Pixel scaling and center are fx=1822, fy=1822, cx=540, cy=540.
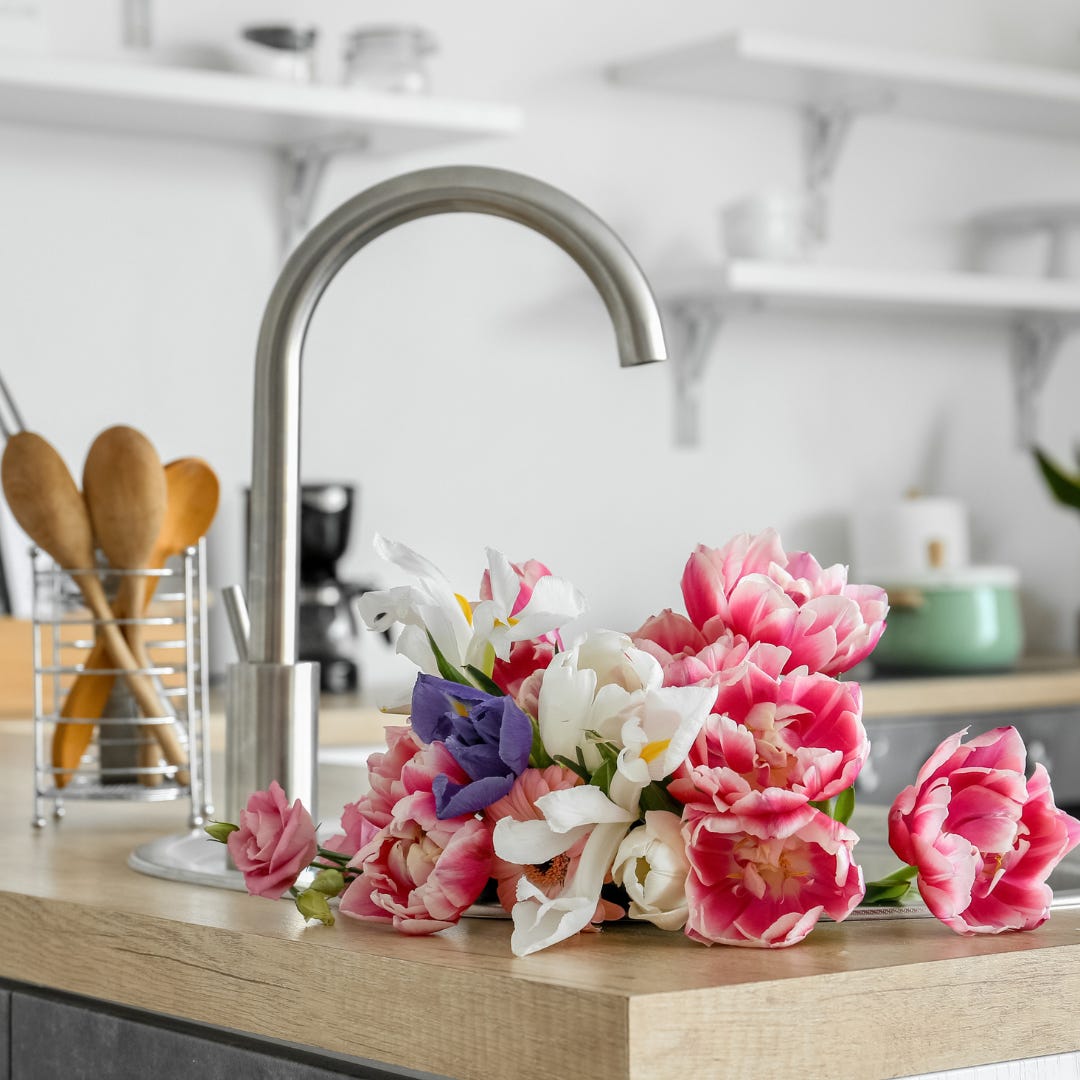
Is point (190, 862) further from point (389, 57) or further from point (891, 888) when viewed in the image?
point (389, 57)

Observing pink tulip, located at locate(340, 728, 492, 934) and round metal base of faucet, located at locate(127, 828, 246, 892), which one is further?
round metal base of faucet, located at locate(127, 828, 246, 892)

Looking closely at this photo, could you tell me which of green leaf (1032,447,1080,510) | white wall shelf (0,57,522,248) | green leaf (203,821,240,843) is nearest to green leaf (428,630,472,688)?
green leaf (203,821,240,843)

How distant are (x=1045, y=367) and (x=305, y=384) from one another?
1.60 meters

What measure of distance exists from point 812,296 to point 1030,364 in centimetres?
77

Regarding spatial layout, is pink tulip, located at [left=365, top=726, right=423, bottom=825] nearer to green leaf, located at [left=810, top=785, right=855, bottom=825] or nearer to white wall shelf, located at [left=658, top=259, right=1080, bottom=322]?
green leaf, located at [left=810, top=785, right=855, bottom=825]

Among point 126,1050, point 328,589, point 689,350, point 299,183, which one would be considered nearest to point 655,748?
point 126,1050

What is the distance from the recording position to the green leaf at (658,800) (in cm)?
66

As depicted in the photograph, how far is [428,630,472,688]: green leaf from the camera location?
0.72 meters

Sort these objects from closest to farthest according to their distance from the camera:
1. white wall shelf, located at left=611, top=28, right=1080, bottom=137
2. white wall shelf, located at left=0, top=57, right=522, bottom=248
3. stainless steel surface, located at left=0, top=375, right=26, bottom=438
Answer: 1. stainless steel surface, located at left=0, top=375, right=26, bottom=438
2. white wall shelf, located at left=0, top=57, right=522, bottom=248
3. white wall shelf, located at left=611, top=28, right=1080, bottom=137

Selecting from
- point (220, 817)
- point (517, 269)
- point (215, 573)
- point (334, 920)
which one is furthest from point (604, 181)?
point (334, 920)

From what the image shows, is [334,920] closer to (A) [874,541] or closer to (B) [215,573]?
(B) [215,573]

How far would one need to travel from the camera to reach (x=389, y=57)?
2621 millimetres

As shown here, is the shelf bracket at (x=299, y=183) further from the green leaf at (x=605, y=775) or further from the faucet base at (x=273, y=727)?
the green leaf at (x=605, y=775)

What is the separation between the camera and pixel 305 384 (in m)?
2.74
